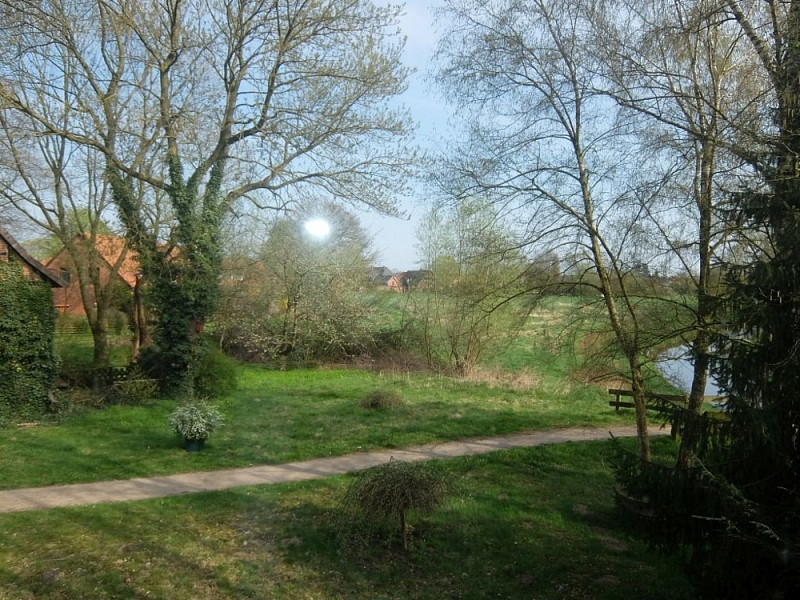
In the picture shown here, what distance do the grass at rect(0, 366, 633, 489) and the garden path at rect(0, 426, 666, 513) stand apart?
1.02 ft

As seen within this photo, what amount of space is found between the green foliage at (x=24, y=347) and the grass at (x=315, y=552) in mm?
6996

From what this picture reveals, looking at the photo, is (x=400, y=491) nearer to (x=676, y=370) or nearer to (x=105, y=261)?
(x=676, y=370)

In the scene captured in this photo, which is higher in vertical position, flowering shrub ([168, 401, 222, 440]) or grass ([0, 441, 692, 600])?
flowering shrub ([168, 401, 222, 440])

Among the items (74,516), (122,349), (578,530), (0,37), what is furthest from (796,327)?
(122,349)

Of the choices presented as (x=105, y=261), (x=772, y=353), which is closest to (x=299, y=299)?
(x=105, y=261)

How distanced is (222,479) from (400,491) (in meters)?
4.05

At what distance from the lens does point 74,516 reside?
7.33m

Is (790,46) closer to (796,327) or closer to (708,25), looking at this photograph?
(708,25)

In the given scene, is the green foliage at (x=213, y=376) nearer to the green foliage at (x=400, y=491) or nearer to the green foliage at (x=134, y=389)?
the green foliage at (x=134, y=389)

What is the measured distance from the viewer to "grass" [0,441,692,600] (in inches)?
225

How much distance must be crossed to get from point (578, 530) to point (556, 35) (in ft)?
21.9

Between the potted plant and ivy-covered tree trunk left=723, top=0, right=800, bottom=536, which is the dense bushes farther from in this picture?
ivy-covered tree trunk left=723, top=0, right=800, bottom=536

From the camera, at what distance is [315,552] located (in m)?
6.51

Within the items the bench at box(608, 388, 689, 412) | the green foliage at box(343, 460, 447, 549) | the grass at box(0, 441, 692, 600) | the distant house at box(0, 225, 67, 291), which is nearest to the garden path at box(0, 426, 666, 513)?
the grass at box(0, 441, 692, 600)
